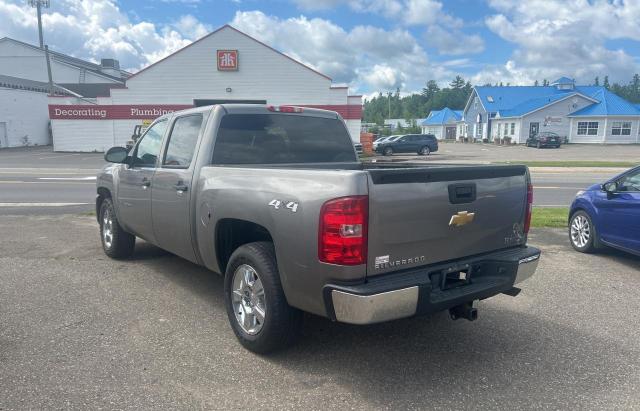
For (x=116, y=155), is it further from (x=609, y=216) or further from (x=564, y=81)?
(x=564, y=81)

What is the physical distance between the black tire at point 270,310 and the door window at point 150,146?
2106 mm

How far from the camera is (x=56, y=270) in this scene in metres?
6.04

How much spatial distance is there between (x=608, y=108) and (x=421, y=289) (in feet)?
195

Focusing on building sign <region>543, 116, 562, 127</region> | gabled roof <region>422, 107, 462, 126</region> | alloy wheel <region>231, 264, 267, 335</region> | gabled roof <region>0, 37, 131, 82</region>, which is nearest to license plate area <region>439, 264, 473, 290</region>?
alloy wheel <region>231, 264, 267, 335</region>

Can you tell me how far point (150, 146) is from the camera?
18.2 ft

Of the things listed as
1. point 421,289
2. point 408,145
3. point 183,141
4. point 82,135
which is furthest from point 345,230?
point 82,135

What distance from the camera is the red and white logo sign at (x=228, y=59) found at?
35.3 m

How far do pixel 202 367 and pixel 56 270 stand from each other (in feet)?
11.2

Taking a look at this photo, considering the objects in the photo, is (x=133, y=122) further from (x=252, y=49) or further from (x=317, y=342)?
(x=317, y=342)

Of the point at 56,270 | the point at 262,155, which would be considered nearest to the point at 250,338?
the point at 262,155

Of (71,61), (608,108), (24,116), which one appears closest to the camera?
(24,116)

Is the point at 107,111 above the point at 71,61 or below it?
below

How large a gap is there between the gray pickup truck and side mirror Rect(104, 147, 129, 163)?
69 centimetres

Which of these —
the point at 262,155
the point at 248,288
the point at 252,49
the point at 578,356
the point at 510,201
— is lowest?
the point at 578,356
